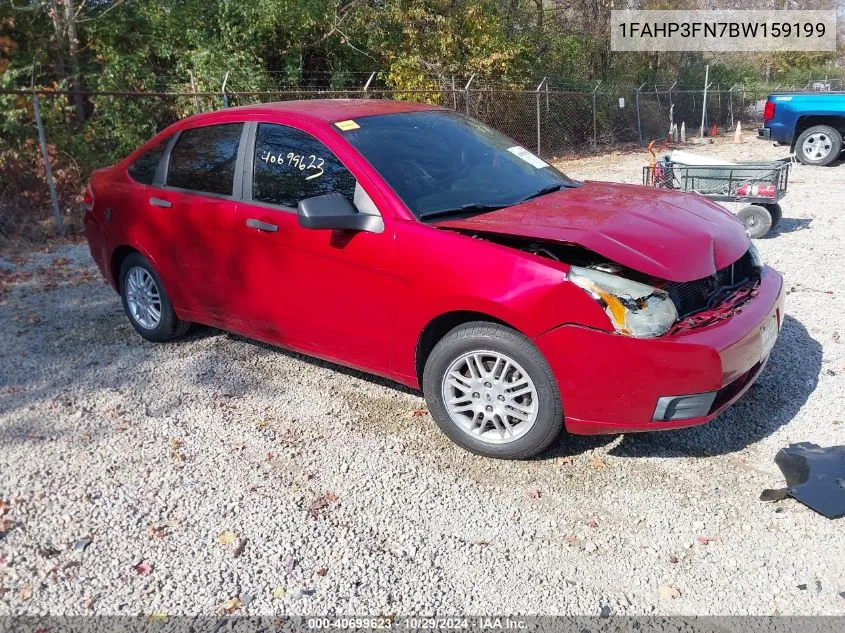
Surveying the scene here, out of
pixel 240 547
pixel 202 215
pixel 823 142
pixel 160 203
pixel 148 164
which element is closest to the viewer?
pixel 240 547

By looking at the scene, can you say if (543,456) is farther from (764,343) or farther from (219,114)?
(219,114)

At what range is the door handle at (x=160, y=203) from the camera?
15.9 feet

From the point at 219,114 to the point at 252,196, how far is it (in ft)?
2.65

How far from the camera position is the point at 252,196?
434 cm

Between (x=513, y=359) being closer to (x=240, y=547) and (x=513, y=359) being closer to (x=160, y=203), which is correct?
(x=240, y=547)

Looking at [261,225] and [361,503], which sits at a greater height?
[261,225]

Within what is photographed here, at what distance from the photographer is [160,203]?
4898 millimetres

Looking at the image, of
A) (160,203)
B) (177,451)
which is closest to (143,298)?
(160,203)

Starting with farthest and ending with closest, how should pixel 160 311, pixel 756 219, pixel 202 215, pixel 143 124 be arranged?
pixel 143 124
pixel 756 219
pixel 160 311
pixel 202 215

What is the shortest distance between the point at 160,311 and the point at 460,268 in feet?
9.19

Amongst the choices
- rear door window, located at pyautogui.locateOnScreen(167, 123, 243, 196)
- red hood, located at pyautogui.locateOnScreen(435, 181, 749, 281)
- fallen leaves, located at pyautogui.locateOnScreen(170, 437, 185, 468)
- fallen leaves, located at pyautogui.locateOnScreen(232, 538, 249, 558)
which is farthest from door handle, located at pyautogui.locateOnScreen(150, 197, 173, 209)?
fallen leaves, located at pyautogui.locateOnScreen(232, 538, 249, 558)

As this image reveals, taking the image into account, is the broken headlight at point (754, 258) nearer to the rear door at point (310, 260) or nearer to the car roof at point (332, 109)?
the rear door at point (310, 260)

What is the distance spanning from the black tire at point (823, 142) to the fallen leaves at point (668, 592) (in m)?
14.4

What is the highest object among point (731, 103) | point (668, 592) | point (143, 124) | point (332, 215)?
point (143, 124)
